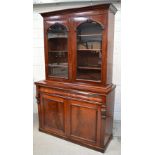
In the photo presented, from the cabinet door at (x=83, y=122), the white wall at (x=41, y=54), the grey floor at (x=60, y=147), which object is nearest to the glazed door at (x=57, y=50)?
the cabinet door at (x=83, y=122)

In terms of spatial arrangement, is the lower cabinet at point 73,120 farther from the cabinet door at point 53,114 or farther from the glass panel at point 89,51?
the glass panel at point 89,51

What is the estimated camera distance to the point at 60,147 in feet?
8.16

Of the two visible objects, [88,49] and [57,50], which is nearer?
[88,49]

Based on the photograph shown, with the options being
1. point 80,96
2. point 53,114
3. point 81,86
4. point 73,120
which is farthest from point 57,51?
point 73,120

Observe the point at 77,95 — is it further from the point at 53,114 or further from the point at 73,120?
the point at 53,114

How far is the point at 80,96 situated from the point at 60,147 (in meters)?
0.84

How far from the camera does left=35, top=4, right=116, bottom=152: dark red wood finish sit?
224 centimetres

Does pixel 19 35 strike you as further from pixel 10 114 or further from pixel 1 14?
pixel 10 114

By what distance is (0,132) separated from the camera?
0.70 m

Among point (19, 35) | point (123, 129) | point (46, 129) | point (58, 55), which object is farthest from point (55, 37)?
point (123, 129)

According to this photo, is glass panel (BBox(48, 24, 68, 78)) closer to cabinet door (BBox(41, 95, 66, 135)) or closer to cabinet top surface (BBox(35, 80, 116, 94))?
cabinet top surface (BBox(35, 80, 116, 94))

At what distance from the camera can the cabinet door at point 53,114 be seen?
8.58 feet

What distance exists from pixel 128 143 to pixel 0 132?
54 centimetres

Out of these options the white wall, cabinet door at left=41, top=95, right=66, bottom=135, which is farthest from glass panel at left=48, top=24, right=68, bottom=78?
the white wall
